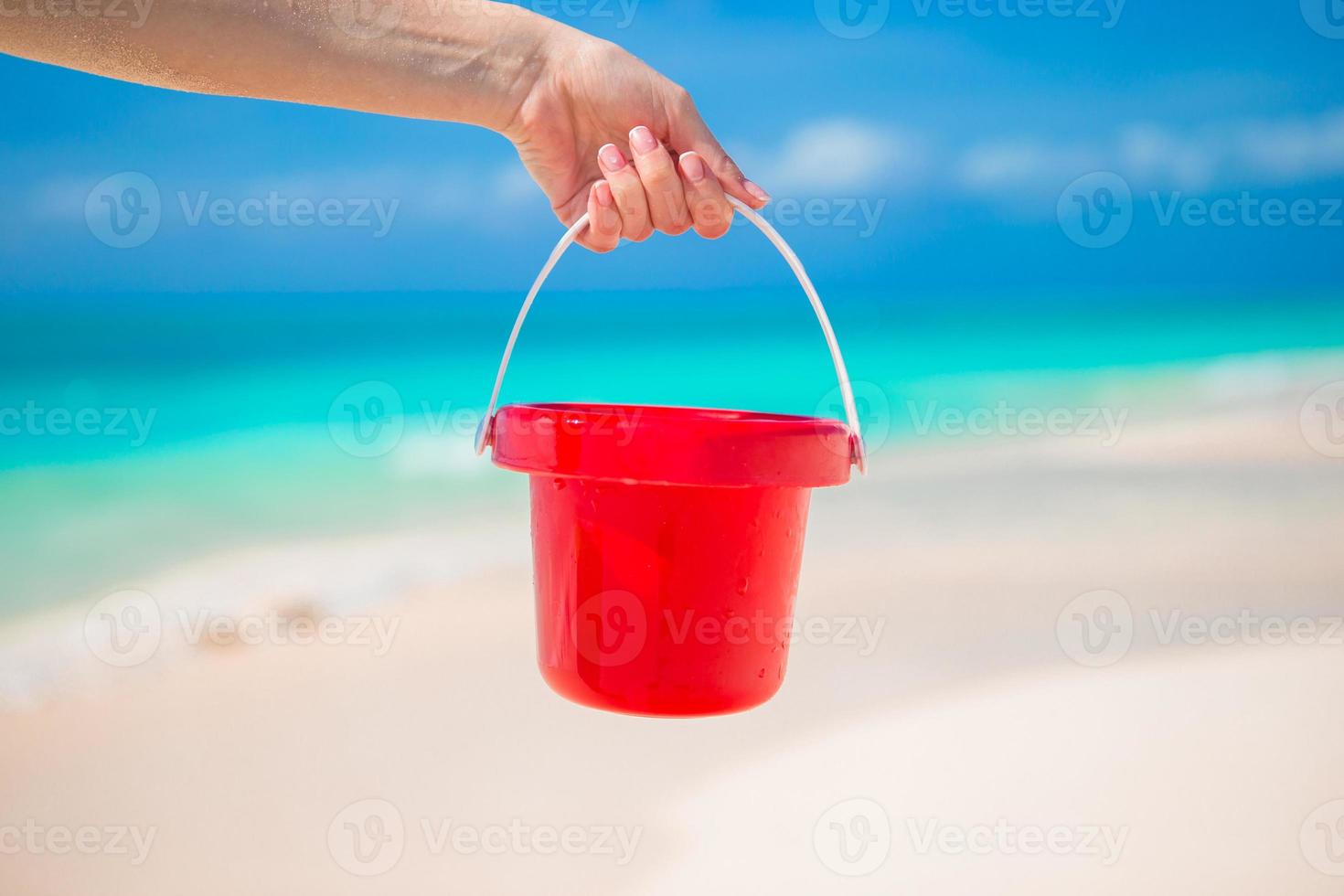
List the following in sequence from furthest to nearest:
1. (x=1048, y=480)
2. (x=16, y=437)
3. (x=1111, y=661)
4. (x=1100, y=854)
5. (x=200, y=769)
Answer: (x=1048, y=480)
(x=16, y=437)
(x=1111, y=661)
(x=200, y=769)
(x=1100, y=854)

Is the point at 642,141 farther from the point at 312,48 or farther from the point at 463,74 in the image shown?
the point at 312,48

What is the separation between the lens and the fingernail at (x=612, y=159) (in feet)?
3.29

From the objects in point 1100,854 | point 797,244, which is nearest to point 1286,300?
point 797,244

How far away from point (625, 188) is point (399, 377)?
10.9ft

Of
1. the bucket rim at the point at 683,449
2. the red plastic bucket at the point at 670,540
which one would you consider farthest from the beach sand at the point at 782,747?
the bucket rim at the point at 683,449

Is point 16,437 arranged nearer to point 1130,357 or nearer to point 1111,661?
point 1111,661

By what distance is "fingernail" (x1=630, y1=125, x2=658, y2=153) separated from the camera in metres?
0.99

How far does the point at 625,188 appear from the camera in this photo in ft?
3.27

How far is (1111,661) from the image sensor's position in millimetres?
2480

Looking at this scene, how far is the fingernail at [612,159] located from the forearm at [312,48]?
0.43 ft

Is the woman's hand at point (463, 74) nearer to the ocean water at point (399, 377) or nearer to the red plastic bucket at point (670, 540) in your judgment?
the red plastic bucket at point (670, 540)

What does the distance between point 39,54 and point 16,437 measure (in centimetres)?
317

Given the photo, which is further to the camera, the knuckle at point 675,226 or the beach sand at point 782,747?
the beach sand at point 782,747

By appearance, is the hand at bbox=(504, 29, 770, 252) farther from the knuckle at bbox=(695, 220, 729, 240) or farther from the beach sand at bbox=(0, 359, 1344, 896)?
the beach sand at bbox=(0, 359, 1344, 896)
